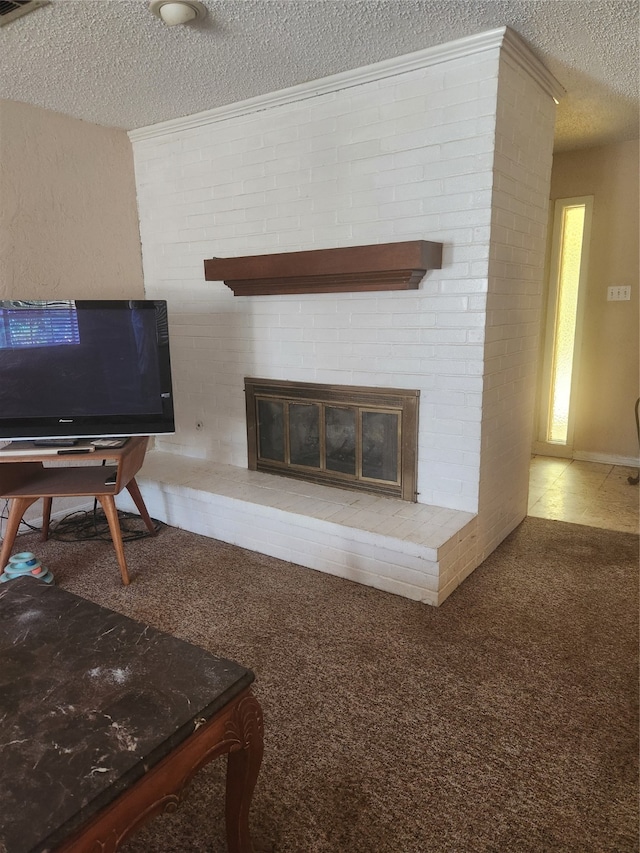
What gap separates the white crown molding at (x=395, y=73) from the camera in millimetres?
2105

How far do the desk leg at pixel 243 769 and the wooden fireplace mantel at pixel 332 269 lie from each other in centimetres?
170

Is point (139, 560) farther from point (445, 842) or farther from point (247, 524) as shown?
point (445, 842)

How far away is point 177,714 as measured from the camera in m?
1.05

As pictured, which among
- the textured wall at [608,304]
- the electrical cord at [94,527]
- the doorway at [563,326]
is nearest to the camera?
the electrical cord at [94,527]

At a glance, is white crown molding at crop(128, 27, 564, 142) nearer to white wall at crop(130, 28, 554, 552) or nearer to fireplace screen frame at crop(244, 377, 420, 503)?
white wall at crop(130, 28, 554, 552)

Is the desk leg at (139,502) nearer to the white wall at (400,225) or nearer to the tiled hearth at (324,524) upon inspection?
the tiled hearth at (324,524)

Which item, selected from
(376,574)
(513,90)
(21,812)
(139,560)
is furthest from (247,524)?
(513,90)

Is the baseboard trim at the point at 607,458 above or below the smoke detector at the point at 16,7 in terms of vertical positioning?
below

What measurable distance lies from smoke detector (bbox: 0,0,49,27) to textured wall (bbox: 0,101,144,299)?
3.06ft

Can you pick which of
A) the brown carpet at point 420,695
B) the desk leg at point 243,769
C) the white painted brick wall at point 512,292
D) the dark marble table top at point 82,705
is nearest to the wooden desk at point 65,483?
the brown carpet at point 420,695

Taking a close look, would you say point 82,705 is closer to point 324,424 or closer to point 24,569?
point 24,569

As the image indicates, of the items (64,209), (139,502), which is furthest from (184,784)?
(64,209)

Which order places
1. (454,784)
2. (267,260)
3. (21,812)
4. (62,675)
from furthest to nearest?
(267,260), (454,784), (62,675), (21,812)

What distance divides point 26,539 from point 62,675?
2.06 meters
